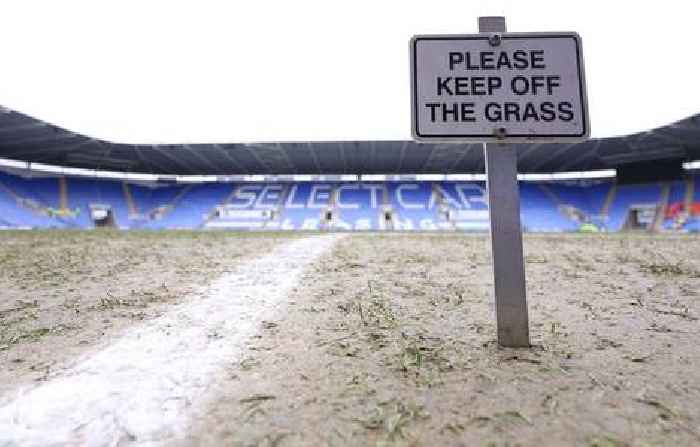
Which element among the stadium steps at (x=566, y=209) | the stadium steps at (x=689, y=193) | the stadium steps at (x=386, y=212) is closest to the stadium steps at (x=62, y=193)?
the stadium steps at (x=386, y=212)

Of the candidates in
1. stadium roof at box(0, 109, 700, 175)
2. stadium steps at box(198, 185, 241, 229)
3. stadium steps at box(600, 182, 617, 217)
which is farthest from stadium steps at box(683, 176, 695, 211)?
stadium steps at box(198, 185, 241, 229)

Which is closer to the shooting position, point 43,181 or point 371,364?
point 371,364

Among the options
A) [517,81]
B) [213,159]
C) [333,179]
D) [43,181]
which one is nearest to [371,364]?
[517,81]

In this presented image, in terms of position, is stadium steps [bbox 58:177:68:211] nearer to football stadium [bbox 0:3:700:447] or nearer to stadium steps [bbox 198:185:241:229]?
stadium steps [bbox 198:185:241:229]

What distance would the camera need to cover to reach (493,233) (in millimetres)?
1898

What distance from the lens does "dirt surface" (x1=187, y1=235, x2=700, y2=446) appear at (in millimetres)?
1156

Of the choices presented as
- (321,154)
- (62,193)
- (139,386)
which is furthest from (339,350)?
(62,193)

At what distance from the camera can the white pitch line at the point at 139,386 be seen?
3.88ft

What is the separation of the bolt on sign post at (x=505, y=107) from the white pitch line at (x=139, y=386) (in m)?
1.64

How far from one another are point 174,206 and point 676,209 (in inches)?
1784

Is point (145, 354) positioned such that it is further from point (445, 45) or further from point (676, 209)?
point (676, 209)

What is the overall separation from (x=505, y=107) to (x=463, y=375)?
4.86 feet

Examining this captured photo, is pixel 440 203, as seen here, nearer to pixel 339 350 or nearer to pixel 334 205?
pixel 334 205

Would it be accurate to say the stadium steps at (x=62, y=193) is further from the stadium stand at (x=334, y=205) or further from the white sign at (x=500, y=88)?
the white sign at (x=500, y=88)
